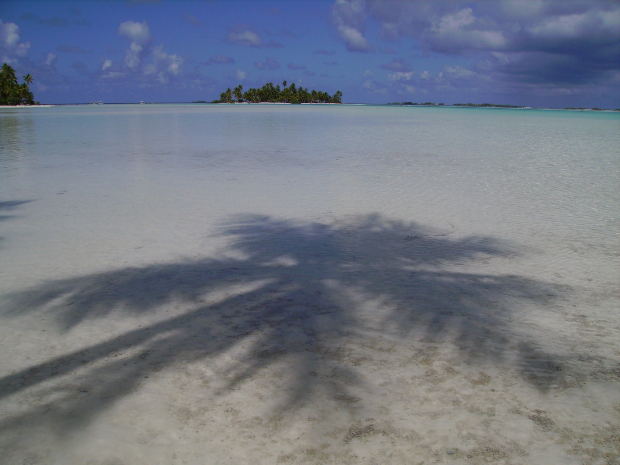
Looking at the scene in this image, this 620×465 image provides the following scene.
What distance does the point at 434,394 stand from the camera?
224 centimetres

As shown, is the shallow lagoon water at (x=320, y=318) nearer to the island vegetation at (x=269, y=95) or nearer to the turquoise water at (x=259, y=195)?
the turquoise water at (x=259, y=195)

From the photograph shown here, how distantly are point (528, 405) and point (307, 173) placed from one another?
739 centimetres

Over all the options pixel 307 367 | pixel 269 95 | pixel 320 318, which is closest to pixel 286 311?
pixel 320 318

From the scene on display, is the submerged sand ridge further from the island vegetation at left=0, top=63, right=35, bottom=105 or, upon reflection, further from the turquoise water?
the island vegetation at left=0, top=63, right=35, bottom=105

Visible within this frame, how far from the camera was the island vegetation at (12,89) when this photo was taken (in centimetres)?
7456

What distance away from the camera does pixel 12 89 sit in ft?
253

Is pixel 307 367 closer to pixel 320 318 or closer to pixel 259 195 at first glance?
pixel 320 318

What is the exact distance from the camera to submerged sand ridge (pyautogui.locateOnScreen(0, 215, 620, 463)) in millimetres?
1945

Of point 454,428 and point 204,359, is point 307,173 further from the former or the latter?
point 454,428

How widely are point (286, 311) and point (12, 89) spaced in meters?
92.6

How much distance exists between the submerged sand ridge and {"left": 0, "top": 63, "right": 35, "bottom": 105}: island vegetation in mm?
89077

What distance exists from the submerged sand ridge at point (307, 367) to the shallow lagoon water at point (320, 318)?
1cm

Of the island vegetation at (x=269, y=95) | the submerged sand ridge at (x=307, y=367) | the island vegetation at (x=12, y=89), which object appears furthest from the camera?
the island vegetation at (x=269, y=95)

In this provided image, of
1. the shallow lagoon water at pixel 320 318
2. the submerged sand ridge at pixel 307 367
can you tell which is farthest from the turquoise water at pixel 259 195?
the submerged sand ridge at pixel 307 367
